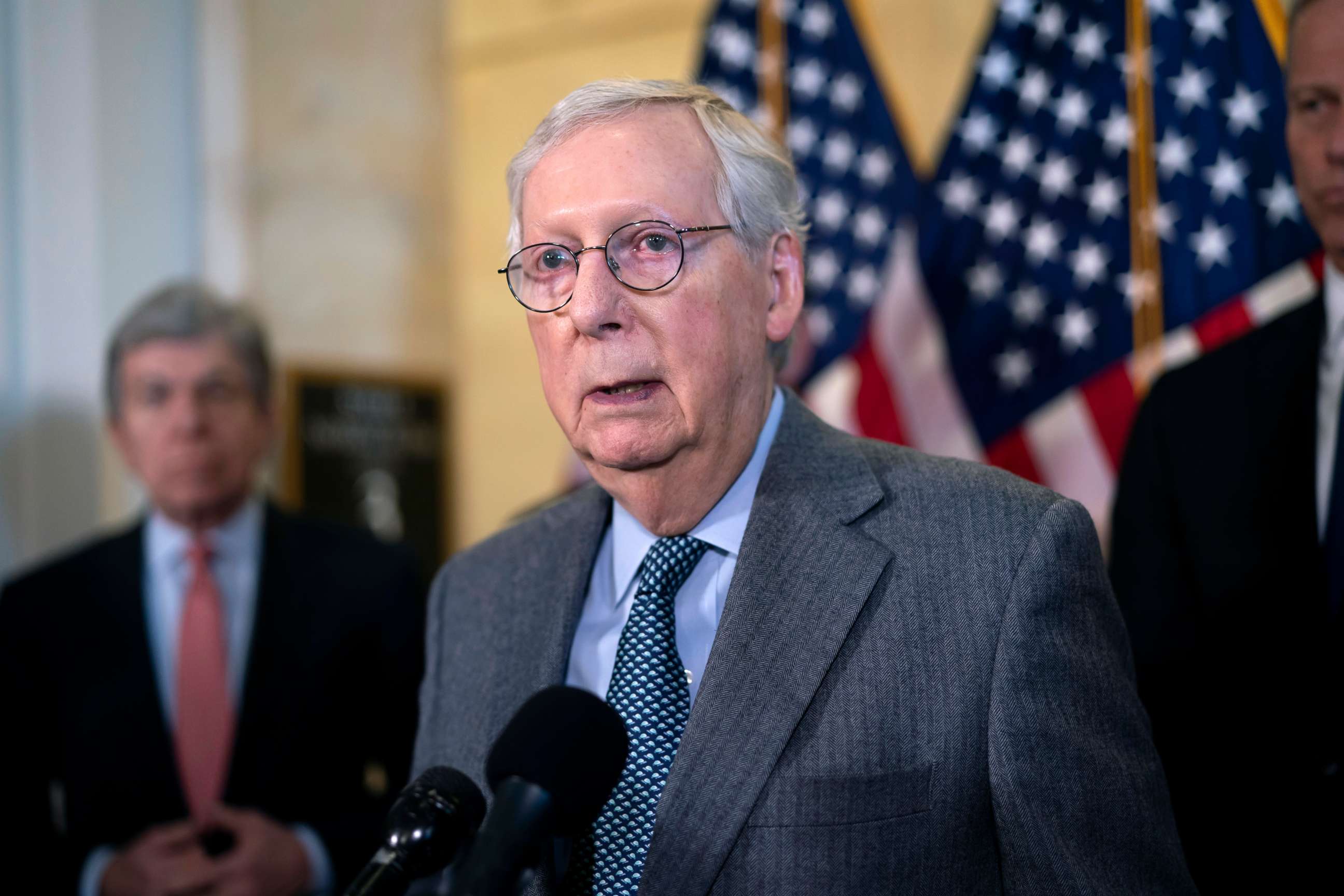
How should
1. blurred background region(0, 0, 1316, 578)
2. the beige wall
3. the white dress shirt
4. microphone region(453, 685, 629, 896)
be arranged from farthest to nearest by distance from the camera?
the beige wall → blurred background region(0, 0, 1316, 578) → the white dress shirt → microphone region(453, 685, 629, 896)

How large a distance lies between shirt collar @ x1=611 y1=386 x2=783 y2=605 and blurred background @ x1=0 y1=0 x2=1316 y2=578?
1.95m

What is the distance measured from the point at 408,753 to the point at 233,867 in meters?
0.47

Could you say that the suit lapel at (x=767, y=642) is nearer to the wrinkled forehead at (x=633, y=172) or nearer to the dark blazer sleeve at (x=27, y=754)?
the wrinkled forehead at (x=633, y=172)

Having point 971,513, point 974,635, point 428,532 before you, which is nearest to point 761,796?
point 974,635

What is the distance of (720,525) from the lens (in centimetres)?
162

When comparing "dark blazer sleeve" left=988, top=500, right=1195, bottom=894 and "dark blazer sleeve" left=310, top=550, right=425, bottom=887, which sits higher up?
"dark blazer sleeve" left=988, top=500, right=1195, bottom=894

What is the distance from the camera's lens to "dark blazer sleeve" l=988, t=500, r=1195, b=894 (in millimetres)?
1329

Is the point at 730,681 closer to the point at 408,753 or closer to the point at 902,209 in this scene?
the point at 408,753

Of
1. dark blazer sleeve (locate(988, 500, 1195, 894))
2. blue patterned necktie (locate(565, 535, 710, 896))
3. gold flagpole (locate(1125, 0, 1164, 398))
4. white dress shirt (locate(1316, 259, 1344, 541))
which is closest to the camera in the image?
dark blazer sleeve (locate(988, 500, 1195, 894))

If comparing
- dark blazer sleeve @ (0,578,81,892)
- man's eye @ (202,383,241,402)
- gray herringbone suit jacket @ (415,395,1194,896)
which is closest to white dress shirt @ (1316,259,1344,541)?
gray herringbone suit jacket @ (415,395,1194,896)

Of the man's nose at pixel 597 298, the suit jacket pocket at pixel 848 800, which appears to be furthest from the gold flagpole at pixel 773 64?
the suit jacket pocket at pixel 848 800

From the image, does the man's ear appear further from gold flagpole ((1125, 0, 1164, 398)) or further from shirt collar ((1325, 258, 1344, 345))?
gold flagpole ((1125, 0, 1164, 398))

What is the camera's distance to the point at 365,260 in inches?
193

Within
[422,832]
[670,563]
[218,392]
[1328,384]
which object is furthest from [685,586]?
[218,392]
